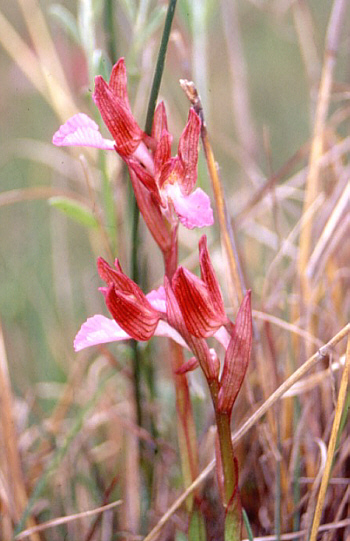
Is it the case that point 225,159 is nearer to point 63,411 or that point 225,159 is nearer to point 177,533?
point 63,411

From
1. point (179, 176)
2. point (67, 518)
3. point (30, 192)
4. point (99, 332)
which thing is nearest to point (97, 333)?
point (99, 332)

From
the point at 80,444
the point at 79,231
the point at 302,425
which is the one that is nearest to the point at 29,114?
the point at 79,231

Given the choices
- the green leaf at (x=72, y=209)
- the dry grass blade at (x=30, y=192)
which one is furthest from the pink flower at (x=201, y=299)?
the dry grass blade at (x=30, y=192)

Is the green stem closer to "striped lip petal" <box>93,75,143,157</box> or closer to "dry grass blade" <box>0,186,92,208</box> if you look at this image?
"striped lip petal" <box>93,75,143,157</box>

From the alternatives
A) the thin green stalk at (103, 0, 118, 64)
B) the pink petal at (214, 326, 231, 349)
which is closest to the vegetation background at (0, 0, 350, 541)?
the thin green stalk at (103, 0, 118, 64)

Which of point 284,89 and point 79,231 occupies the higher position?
point 284,89

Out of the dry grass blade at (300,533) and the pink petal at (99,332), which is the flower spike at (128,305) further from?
the dry grass blade at (300,533)

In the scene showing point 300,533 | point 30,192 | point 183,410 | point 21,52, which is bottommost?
point 300,533

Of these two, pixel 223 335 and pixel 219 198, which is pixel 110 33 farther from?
pixel 223 335
